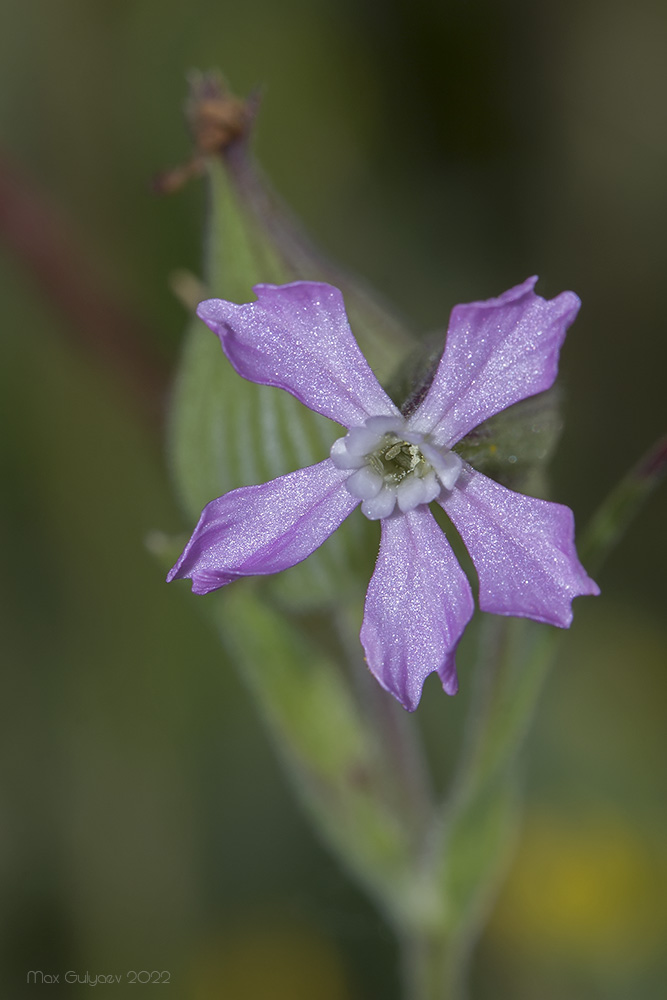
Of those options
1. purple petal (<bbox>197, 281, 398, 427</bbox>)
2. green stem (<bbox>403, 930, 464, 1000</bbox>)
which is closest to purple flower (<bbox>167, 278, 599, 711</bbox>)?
purple petal (<bbox>197, 281, 398, 427</bbox>)

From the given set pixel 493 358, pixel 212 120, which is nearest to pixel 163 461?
pixel 212 120

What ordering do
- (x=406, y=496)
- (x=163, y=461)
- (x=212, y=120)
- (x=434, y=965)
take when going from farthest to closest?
(x=163, y=461)
(x=434, y=965)
(x=212, y=120)
(x=406, y=496)

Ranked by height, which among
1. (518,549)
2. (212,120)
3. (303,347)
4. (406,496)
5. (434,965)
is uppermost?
(212,120)

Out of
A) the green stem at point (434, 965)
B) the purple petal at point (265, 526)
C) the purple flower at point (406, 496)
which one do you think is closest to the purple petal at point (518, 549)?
the purple flower at point (406, 496)

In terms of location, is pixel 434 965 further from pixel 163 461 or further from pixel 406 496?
pixel 163 461

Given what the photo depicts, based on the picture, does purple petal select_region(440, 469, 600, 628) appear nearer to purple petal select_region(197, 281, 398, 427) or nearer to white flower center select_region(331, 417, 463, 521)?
white flower center select_region(331, 417, 463, 521)

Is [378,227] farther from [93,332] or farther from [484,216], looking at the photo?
[93,332]
